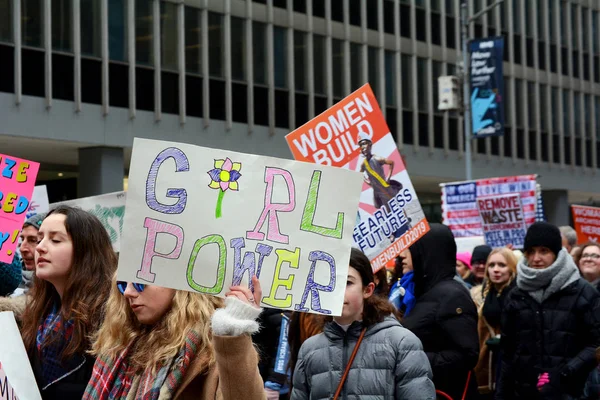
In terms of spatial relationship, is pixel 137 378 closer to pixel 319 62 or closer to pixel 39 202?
pixel 39 202

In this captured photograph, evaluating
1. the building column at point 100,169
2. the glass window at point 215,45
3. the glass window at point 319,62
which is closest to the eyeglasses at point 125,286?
the building column at point 100,169

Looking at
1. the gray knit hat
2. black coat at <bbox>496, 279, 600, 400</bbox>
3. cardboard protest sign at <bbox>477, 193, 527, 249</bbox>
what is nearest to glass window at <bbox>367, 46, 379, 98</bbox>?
cardboard protest sign at <bbox>477, 193, 527, 249</bbox>

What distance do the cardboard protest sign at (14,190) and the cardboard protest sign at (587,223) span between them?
10507 mm

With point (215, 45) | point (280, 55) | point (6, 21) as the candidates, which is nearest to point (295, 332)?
point (6, 21)

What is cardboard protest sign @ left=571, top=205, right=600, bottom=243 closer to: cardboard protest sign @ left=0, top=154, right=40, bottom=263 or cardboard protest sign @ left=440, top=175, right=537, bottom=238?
cardboard protest sign @ left=440, top=175, right=537, bottom=238

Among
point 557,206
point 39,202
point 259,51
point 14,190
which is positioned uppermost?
point 259,51

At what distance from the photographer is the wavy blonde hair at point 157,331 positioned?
435 centimetres

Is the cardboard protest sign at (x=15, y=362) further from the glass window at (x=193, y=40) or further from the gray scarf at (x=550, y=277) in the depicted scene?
the glass window at (x=193, y=40)

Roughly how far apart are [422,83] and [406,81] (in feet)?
3.08

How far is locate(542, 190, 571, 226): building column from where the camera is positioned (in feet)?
142

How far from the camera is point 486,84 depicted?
28.1 m

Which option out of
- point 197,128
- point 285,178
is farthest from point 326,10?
point 285,178

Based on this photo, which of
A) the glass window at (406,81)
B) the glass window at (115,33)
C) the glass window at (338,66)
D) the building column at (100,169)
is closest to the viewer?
the glass window at (115,33)

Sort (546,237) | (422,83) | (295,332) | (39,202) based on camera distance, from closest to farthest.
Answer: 1. (295,332)
2. (546,237)
3. (39,202)
4. (422,83)
